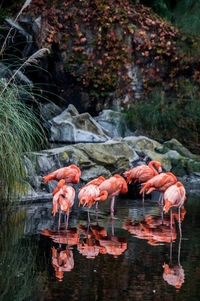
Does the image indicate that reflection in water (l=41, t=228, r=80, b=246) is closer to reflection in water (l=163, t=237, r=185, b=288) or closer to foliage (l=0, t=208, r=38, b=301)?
foliage (l=0, t=208, r=38, b=301)

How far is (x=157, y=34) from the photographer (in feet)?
45.1

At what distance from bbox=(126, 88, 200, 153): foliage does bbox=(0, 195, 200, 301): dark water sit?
18.9 ft

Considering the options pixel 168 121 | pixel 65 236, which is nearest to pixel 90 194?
pixel 65 236

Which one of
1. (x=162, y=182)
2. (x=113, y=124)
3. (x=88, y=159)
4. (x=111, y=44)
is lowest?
(x=162, y=182)

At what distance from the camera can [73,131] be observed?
1039 centimetres

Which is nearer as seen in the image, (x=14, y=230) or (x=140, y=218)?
(x=14, y=230)

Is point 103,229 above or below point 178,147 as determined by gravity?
below

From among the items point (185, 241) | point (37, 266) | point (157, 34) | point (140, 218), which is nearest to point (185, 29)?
point (157, 34)

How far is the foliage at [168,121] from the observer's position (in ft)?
39.2

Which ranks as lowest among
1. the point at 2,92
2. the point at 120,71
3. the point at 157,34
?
the point at 2,92

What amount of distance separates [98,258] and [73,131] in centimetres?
645

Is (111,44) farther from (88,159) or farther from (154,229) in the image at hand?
(154,229)

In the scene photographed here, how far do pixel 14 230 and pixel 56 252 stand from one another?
1.09 m

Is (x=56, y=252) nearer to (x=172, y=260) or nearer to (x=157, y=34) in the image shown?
(x=172, y=260)
